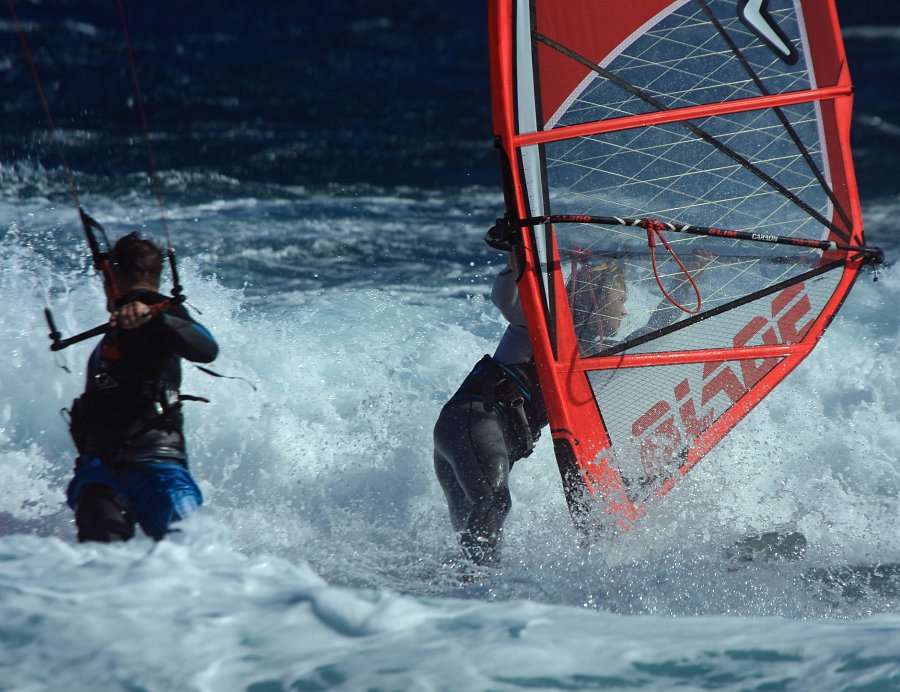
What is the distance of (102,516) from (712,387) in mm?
2596

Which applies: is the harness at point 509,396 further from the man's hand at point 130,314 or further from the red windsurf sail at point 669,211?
the man's hand at point 130,314

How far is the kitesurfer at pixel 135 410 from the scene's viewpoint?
3.02m

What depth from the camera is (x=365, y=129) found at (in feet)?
39.3

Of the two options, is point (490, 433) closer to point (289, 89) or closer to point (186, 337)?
point (186, 337)

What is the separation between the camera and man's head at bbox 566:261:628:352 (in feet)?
13.3

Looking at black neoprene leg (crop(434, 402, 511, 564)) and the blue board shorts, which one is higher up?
the blue board shorts

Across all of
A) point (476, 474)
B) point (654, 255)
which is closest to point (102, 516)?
point (476, 474)

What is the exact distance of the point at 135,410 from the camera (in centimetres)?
312

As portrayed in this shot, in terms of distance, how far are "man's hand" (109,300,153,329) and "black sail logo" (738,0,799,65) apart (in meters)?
2.80

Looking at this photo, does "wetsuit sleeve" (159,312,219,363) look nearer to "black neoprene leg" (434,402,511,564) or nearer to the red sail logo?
"black neoprene leg" (434,402,511,564)

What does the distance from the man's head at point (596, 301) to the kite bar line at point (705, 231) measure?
0.22 meters

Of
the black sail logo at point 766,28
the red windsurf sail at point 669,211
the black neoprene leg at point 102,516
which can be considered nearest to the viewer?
the black neoprene leg at point 102,516

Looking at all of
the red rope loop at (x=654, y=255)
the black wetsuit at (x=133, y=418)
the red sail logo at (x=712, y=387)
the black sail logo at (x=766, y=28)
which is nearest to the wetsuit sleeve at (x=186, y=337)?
the black wetsuit at (x=133, y=418)

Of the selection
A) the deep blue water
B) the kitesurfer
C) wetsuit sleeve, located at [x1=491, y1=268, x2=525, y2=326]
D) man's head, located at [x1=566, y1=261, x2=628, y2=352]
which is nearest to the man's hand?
the kitesurfer
